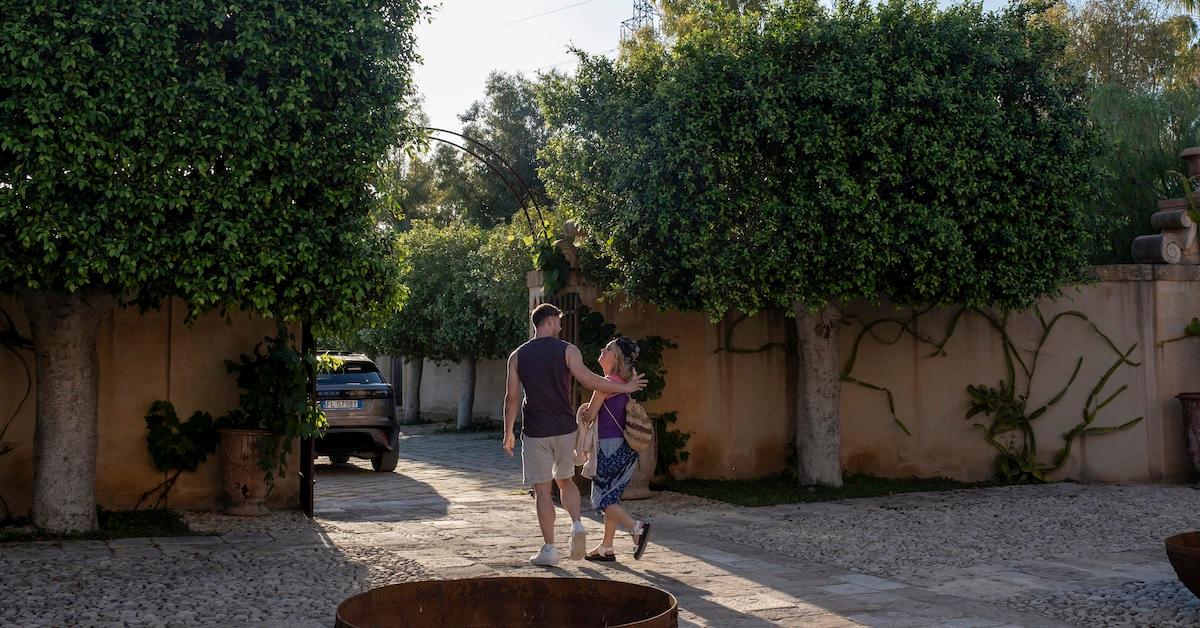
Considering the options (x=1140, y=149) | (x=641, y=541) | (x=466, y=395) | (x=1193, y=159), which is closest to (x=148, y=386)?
(x=641, y=541)

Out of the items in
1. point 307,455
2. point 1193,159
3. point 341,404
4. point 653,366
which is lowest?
point 307,455

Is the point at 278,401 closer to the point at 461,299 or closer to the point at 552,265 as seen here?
the point at 552,265

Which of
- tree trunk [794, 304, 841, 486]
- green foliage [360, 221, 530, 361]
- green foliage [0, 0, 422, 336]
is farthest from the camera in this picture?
green foliage [360, 221, 530, 361]

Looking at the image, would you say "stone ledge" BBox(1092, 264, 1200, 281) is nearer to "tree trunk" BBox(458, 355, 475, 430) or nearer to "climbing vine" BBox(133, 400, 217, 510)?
"climbing vine" BBox(133, 400, 217, 510)

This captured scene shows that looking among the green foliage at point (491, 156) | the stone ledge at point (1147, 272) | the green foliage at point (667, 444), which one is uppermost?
the green foliage at point (491, 156)

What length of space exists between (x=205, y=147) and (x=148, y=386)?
9.60 ft

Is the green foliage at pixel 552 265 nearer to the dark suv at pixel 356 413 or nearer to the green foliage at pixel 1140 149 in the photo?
the dark suv at pixel 356 413

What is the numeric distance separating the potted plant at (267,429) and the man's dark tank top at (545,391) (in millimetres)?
2856

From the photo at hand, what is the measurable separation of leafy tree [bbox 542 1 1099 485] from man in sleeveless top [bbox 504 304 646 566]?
9.94ft

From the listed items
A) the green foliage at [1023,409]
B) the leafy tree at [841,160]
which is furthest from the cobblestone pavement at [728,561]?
the leafy tree at [841,160]

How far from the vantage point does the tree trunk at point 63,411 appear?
8.46 m

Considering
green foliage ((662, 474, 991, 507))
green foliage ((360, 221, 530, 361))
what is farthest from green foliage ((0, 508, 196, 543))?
green foliage ((360, 221, 530, 361))

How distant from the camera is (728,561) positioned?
7.80 meters

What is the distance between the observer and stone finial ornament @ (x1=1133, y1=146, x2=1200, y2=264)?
12531 millimetres
